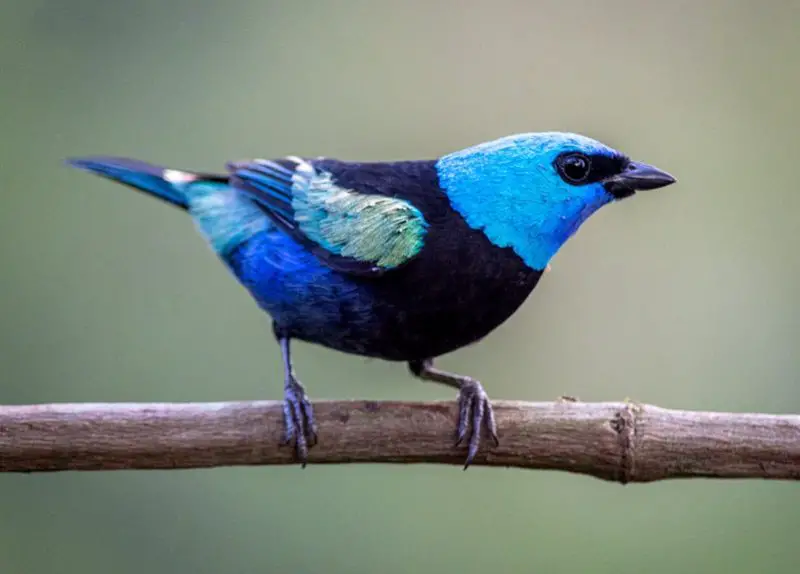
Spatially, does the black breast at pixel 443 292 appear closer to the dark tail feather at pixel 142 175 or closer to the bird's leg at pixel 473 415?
the bird's leg at pixel 473 415

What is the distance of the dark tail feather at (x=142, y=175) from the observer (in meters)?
A: 3.50

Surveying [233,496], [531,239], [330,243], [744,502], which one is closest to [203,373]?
[233,496]

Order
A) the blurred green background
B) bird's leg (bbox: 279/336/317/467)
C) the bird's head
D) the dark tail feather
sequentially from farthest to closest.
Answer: the blurred green background < the dark tail feather < the bird's head < bird's leg (bbox: 279/336/317/467)

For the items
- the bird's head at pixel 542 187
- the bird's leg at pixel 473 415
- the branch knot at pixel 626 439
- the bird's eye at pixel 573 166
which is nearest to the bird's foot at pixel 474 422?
the bird's leg at pixel 473 415

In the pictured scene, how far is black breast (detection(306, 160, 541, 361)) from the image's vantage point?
302cm

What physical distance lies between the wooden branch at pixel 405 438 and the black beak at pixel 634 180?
24.5 inches

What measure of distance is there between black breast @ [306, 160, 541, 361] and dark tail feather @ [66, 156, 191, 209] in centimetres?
94

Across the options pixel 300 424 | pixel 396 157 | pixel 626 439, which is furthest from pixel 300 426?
pixel 396 157

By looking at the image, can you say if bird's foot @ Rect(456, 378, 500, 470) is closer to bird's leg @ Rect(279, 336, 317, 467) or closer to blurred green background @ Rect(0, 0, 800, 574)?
bird's leg @ Rect(279, 336, 317, 467)

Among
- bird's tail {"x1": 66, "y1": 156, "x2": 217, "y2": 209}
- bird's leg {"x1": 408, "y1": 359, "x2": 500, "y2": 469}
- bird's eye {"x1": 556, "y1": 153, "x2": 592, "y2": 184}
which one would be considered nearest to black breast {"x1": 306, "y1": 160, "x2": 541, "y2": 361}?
bird's leg {"x1": 408, "y1": 359, "x2": 500, "y2": 469}

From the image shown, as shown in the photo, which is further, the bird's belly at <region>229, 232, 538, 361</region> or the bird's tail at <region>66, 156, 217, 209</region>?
the bird's tail at <region>66, 156, 217, 209</region>

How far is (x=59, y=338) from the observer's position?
4.45m

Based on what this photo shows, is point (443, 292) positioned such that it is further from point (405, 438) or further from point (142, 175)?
point (142, 175)

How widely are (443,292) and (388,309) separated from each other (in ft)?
0.55
